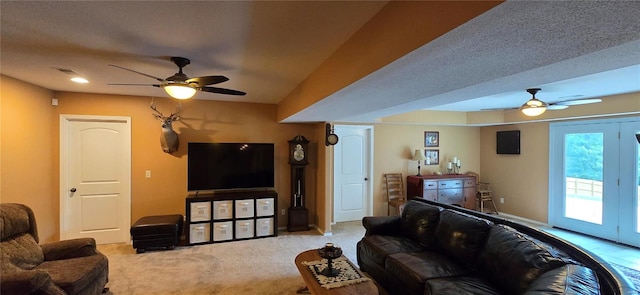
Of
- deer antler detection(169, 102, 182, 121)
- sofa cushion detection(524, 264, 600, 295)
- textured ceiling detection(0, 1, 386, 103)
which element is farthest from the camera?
deer antler detection(169, 102, 182, 121)

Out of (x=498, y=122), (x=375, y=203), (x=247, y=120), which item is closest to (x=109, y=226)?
(x=247, y=120)

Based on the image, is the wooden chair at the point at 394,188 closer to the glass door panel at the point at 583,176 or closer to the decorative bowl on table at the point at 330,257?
the glass door panel at the point at 583,176

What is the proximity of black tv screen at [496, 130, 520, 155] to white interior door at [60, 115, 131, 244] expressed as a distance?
7.27 m

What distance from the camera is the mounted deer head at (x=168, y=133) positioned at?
4336 millimetres

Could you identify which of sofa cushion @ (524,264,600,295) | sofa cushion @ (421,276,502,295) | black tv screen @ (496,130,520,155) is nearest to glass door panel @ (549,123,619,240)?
black tv screen @ (496,130,520,155)

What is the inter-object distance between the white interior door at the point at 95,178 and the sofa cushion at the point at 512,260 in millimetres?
4868

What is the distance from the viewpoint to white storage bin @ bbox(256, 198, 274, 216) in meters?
4.73

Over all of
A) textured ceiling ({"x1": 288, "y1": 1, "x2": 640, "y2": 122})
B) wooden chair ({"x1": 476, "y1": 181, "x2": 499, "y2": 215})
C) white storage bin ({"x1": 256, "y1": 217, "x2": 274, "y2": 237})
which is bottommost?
white storage bin ({"x1": 256, "y1": 217, "x2": 274, "y2": 237})

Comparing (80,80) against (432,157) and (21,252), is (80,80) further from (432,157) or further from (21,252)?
(432,157)

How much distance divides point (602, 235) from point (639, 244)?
1.51 feet

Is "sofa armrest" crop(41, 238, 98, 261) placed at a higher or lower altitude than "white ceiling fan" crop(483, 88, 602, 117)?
lower

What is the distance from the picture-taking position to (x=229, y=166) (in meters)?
4.69

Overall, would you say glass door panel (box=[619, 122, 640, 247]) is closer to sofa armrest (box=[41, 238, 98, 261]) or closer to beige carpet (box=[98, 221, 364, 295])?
beige carpet (box=[98, 221, 364, 295])

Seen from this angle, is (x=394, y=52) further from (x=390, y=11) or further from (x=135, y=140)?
(x=135, y=140)
